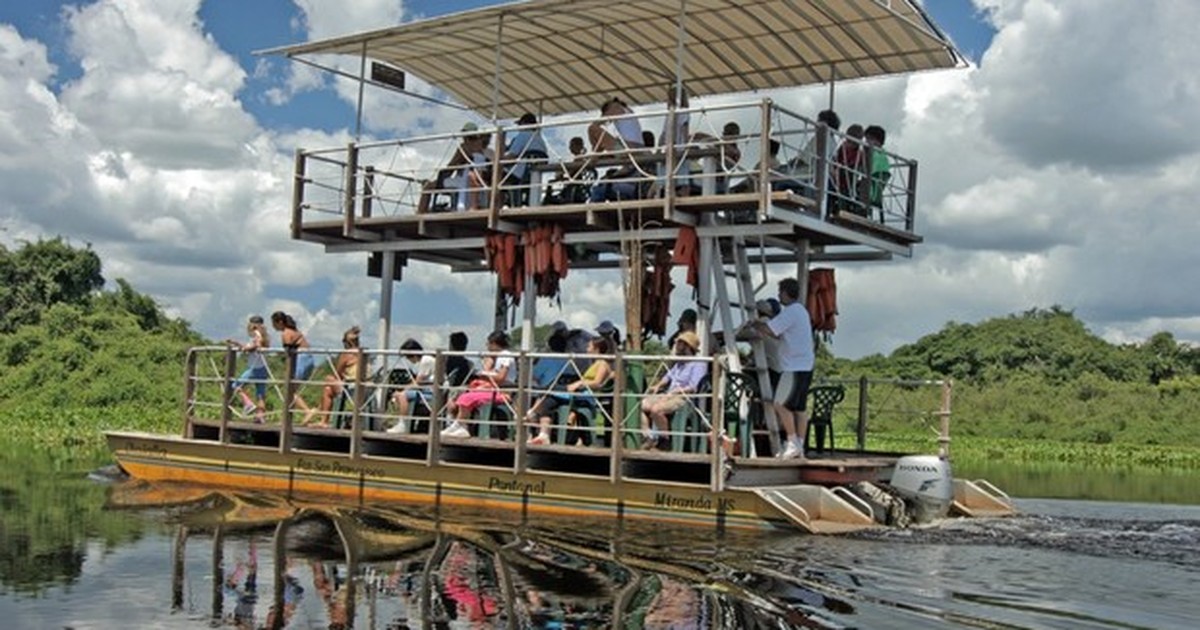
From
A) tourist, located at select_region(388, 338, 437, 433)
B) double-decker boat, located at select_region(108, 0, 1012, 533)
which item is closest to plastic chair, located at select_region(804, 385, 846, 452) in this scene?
double-decker boat, located at select_region(108, 0, 1012, 533)

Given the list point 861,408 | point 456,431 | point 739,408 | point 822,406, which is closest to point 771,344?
point 739,408

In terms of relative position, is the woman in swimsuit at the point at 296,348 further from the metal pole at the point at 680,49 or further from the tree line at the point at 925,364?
the tree line at the point at 925,364

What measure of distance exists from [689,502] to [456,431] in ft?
9.83

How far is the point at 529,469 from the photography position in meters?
13.6

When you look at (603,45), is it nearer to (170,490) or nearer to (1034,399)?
(170,490)

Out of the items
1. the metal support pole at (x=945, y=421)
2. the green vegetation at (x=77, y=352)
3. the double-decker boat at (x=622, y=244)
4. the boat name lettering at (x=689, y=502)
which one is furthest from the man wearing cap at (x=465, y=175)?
the green vegetation at (x=77, y=352)

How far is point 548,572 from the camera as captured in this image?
33.0 ft

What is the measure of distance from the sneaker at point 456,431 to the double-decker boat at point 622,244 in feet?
0.41

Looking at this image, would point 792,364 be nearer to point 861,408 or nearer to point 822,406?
point 822,406

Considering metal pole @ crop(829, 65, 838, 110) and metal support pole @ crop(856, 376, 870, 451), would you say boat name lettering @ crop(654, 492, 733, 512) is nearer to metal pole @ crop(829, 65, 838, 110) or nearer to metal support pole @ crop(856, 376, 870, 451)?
metal support pole @ crop(856, 376, 870, 451)

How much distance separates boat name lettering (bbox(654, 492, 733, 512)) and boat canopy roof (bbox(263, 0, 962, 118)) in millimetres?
4414

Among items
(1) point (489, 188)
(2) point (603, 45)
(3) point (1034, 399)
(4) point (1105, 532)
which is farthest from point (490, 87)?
(3) point (1034, 399)

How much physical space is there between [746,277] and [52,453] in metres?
16.2

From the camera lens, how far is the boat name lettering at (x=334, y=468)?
1465cm
